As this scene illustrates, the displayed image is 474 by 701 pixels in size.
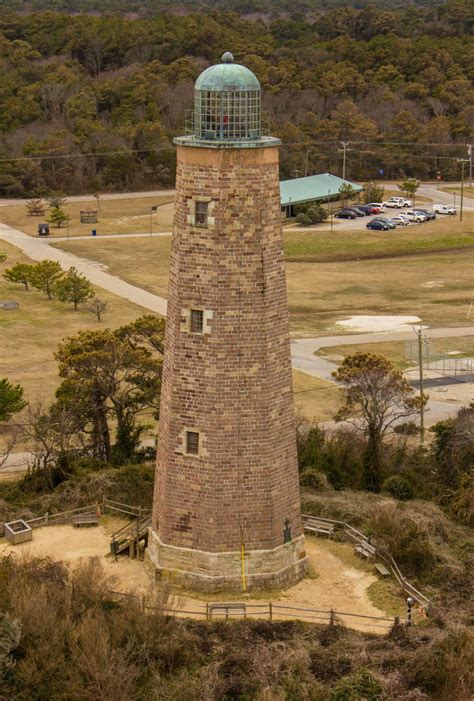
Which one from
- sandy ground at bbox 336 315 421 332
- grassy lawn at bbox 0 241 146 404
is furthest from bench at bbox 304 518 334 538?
sandy ground at bbox 336 315 421 332

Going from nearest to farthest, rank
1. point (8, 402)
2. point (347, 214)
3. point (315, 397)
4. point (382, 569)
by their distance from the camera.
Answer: point (382, 569) < point (8, 402) < point (315, 397) < point (347, 214)

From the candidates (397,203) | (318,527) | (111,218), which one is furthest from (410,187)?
(318,527)

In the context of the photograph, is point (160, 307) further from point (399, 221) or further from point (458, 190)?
point (458, 190)

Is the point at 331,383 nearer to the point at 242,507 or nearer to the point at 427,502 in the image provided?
the point at 427,502

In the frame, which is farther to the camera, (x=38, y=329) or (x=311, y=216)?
(x=311, y=216)

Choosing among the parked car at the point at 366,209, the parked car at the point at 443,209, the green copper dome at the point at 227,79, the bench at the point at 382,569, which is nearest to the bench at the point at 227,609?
the bench at the point at 382,569

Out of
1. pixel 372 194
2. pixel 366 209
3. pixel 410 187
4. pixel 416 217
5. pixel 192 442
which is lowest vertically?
pixel 192 442

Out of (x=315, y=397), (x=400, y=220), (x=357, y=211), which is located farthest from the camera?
(x=357, y=211)

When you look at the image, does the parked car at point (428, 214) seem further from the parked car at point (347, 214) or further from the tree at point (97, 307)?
the tree at point (97, 307)
